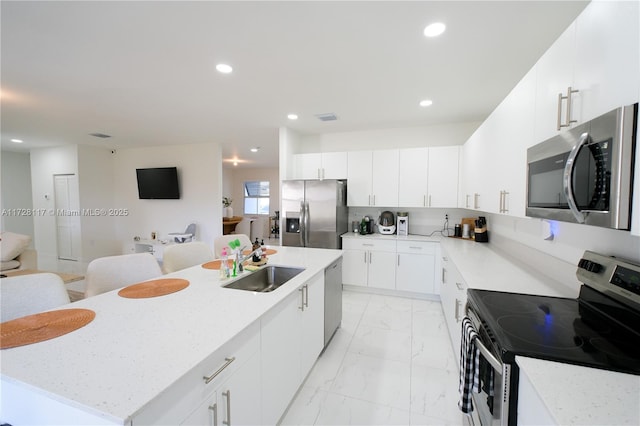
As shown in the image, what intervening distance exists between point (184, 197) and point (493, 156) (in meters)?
5.89

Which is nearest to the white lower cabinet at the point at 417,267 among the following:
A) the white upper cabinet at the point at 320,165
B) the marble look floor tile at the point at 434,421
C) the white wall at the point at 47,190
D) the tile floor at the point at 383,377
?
the tile floor at the point at 383,377

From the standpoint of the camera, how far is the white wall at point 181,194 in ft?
18.6

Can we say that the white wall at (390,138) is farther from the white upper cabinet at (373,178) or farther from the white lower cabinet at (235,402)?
the white lower cabinet at (235,402)

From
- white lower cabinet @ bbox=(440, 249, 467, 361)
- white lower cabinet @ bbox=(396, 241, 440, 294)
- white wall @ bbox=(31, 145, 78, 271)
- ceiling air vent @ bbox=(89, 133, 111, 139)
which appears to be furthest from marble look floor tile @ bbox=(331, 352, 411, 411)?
white wall @ bbox=(31, 145, 78, 271)

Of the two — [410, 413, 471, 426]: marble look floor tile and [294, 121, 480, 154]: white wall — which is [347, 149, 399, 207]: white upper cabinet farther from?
[410, 413, 471, 426]: marble look floor tile

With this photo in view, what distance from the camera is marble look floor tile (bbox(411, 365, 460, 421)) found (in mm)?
1802

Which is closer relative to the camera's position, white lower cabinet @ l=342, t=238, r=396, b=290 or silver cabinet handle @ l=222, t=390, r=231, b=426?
silver cabinet handle @ l=222, t=390, r=231, b=426

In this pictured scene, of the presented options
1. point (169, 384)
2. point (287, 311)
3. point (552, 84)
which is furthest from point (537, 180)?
point (169, 384)

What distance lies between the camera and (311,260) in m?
2.40

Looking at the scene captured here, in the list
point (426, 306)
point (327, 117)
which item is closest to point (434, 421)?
point (426, 306)

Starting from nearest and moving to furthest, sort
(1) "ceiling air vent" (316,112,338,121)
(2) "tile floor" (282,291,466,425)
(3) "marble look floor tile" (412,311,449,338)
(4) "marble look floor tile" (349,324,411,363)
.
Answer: (2) "tile floor" (282,291,466,425) < (4) "marble look floor tile" (349,324,411,363) < (3) "marble look floor tile" (412,311,449,338) < (1) "ceiling air vent" (316,112,338,121)

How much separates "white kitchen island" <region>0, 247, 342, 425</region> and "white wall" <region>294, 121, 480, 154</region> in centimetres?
355

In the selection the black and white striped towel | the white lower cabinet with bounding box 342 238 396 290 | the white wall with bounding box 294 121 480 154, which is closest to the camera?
the black and white striped towel

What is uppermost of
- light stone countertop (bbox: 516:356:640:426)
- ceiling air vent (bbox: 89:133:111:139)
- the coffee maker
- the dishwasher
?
ceiling air vent (bbox: 89:133:111:139)
